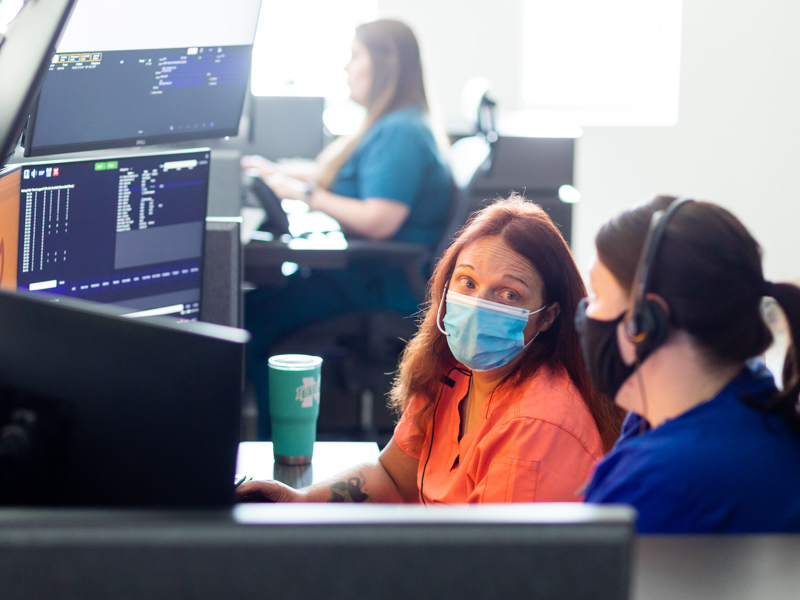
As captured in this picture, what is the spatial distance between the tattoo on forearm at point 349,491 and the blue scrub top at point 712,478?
49 centimetres

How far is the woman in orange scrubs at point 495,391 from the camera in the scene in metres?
0.97

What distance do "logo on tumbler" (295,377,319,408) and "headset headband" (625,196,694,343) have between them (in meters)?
0.55

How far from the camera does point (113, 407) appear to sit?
427mm

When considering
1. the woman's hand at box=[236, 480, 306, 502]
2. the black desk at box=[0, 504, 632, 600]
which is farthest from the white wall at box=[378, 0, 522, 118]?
the black desk at box=[0, 504, 632, 600]

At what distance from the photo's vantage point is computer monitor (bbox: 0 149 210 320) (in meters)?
1.03

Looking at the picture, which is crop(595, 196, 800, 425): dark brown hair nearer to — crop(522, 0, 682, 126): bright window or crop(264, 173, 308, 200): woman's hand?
crop(264, 173, 308, 200): woman's hand

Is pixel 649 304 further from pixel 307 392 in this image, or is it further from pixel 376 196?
pixel 376 196

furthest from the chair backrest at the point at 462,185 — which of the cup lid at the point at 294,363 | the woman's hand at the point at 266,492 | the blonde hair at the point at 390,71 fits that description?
the woman's hand at the point at 266,492

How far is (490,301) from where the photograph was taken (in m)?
1.09

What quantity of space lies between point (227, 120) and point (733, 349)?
0.89 meters

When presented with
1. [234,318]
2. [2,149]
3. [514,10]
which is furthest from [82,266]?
[514,10]

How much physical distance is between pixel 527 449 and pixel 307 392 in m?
0.34

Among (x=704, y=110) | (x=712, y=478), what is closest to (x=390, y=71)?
(x=712, y=478)

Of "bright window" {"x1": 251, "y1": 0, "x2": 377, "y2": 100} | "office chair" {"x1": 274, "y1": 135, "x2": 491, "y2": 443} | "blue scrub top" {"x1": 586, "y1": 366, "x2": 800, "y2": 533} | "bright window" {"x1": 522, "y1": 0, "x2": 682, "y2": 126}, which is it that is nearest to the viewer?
"blue scrub top" {"x1": 586, "y1": 366, "x2": 800, "y2": 533}
